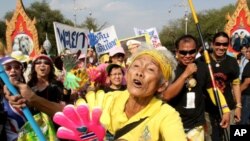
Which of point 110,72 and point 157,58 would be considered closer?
point 157,58

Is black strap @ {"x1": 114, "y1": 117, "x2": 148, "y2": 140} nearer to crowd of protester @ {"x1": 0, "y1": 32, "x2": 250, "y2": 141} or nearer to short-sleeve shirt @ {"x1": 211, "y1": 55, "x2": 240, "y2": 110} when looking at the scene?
crowd of protester @ {"x1": 0, "y1": 32, "x2": 250, "y2": 141}

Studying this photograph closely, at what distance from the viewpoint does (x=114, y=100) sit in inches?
93.0

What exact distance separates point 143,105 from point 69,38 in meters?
5.18

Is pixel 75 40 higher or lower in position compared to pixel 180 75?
higher

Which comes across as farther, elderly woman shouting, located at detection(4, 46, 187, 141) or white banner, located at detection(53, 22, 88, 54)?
white banner, located at detection(53, 22, 88, 54)

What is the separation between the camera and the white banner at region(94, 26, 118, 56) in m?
9.48

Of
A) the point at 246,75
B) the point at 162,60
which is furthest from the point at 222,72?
the point at 162,60

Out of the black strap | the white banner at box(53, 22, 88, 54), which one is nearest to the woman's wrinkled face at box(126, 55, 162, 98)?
the black strap

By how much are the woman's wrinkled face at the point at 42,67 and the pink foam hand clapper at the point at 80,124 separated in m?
2.33

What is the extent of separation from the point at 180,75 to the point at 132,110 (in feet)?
8.02

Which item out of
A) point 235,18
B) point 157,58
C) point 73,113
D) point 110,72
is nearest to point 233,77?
point 110,72

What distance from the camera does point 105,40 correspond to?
31.5 feet

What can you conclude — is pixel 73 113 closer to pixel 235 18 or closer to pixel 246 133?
pixel 246 133

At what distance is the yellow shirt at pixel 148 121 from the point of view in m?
2.04
